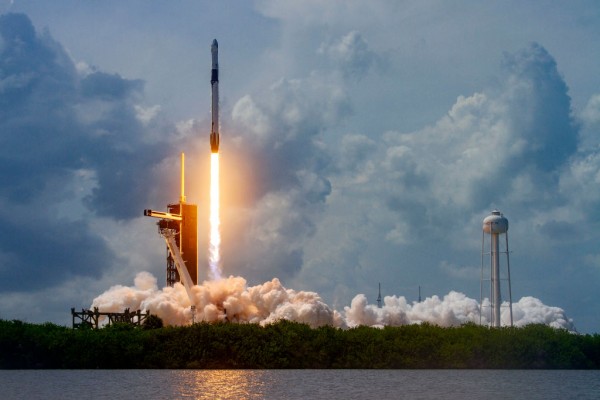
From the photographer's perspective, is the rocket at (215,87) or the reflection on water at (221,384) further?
the rocket at (215,87)

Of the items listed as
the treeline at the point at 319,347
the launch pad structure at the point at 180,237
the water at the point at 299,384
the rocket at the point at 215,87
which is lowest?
the water at the point at 299,384

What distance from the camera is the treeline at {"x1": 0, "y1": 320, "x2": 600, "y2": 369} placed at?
369 ft

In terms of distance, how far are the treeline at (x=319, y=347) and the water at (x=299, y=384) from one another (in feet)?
6.78

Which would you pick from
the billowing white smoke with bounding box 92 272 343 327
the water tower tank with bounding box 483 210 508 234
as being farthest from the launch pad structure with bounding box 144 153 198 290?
the water tower tank with bounding box 483 210 508 234

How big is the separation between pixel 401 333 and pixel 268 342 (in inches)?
558

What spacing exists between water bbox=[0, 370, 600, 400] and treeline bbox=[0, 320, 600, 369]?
6.78 feet

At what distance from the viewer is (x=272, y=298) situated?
133 meters

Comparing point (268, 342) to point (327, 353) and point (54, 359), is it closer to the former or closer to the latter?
point (327, 353)

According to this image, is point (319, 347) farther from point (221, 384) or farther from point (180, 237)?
point (180, 237)

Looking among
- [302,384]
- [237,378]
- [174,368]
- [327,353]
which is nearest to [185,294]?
[174,368]

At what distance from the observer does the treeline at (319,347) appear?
112500 mm

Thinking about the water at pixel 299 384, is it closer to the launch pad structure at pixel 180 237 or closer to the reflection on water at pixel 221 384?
the reflection on water at pixel 221 384

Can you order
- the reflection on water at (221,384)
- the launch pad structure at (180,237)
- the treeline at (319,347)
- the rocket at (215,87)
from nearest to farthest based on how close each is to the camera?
the reflection on water at (221,384)
the treeline at (319,347)
the rocket at (215,87)
the launch pad structure at (180,237)

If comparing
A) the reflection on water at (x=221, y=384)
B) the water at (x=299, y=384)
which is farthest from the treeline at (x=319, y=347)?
the reflection on water at (x=221, y=384)
